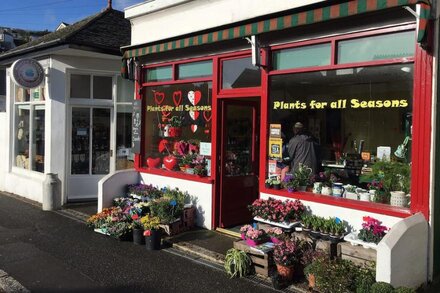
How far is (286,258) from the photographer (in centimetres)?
520

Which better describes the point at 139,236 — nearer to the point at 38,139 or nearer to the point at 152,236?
the point at 152,236

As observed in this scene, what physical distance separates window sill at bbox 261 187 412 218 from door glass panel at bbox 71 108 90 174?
5.68m

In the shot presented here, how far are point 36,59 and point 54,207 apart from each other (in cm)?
375

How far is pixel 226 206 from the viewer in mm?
7773

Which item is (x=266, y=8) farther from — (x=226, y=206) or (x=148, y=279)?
(x=148, y=279)

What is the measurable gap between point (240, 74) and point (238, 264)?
10.7 feet

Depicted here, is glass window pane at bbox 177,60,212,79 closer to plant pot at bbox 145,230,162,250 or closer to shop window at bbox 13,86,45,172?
plant pot at bbox 145,230,162,250

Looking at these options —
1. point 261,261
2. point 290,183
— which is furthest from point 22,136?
point 261,261

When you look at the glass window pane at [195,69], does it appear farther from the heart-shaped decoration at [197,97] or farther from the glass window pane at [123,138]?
the glass window pane at [123,138]

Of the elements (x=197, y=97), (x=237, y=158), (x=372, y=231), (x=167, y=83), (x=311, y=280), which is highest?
(x=167, y=83)

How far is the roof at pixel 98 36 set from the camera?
946cm

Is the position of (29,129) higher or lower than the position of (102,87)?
lower

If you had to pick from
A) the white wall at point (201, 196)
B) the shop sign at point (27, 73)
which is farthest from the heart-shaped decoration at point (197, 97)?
the shop sign at point (27, 73)

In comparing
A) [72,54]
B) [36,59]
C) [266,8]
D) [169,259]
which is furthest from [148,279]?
[36,59]
